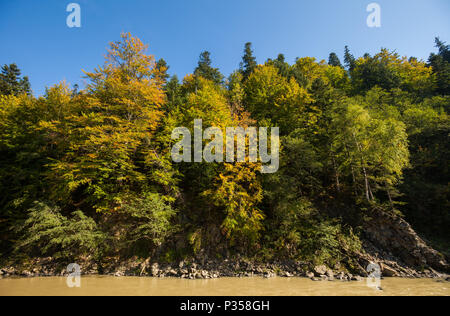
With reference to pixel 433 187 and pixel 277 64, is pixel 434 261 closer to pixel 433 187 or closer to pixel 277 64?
pixel 433 187

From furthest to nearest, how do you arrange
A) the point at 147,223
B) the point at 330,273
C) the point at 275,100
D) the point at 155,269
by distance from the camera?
the point at 275,100 < the point at 147,223 < the point at 155,269 < the point at 330,273

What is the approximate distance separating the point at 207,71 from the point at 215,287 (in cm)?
3294

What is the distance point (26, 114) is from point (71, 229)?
12834 mm

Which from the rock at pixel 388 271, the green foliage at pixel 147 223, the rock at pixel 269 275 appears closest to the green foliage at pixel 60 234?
the green foliage at pixel 147 223

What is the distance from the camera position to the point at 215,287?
340 inches

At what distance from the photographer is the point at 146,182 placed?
13531 mm

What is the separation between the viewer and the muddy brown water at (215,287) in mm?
7707

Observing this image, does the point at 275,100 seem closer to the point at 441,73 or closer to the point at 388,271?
the point at 388,271

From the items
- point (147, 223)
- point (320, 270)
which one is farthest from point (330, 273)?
point (147, 223)

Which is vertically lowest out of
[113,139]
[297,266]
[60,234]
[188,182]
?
[297,266]

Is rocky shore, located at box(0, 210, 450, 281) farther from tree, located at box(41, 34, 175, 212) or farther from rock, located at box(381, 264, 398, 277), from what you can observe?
tree, located at box(41, 34, 175, 212)

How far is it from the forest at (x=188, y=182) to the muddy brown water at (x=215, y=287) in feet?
6.37

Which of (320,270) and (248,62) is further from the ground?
(248,62)

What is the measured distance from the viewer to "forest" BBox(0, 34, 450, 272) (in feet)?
38.4
